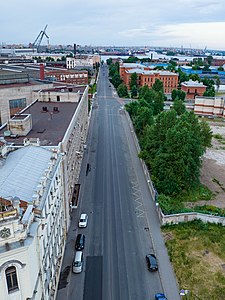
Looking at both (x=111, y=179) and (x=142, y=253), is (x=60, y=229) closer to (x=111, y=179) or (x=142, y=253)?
(x=142, y=253)

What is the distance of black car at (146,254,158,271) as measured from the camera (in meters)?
30.8

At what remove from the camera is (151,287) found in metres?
28.9

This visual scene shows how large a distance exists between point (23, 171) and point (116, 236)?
658 inches

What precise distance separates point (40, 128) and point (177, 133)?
2169cm

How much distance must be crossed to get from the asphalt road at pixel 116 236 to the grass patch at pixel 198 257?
134 centimetres

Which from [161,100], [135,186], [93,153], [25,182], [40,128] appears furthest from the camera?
[161,100]

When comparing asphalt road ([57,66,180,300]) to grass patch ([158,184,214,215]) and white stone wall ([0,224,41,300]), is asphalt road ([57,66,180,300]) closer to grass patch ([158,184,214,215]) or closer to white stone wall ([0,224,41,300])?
grass patch ([158,184,214,215])

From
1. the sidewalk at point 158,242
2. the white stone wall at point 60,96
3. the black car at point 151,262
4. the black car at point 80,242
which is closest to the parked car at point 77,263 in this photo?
the black car at point 80,242

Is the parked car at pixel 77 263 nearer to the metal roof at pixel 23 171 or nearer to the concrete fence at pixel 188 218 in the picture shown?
the metal roof at pixel 23 171

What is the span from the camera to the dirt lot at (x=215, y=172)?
46281 mm

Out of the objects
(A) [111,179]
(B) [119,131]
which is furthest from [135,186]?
(B) [119,131]

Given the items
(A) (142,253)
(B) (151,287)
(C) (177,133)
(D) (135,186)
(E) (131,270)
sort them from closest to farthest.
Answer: (B) (151,287) < (E) (131,270) < (A) (142,253) < (C) (177,133) < (D) (135,186)


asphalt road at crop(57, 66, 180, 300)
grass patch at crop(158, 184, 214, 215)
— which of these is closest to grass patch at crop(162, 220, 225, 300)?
asphalt road at crop(57, 66, 180, 300)

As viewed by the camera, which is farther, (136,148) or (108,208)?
(136,148)
